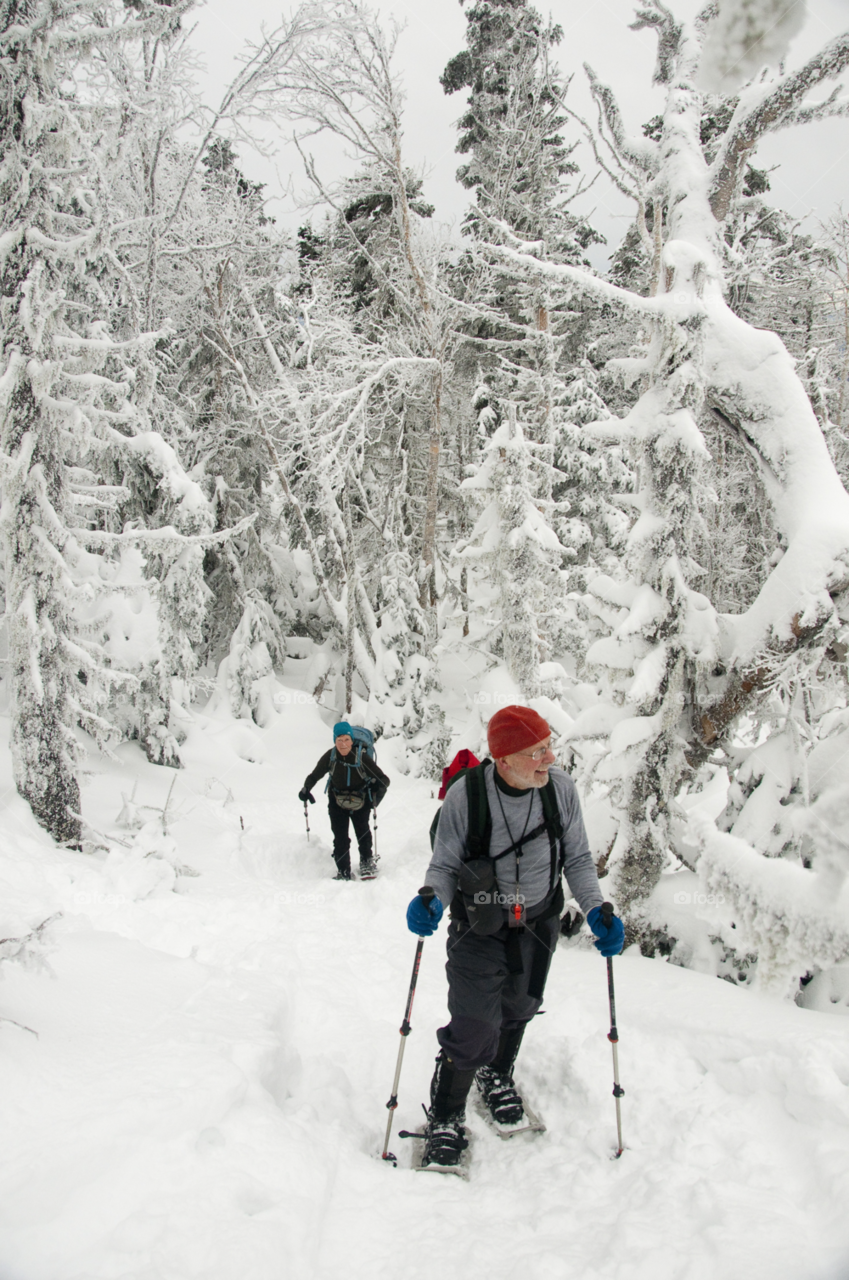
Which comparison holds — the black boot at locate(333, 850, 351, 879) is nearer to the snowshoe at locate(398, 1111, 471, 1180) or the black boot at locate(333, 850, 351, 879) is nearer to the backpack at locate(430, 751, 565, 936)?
the snowshoe at locate(398, 1111, 471, 1180)

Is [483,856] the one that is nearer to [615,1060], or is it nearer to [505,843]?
[505,843]

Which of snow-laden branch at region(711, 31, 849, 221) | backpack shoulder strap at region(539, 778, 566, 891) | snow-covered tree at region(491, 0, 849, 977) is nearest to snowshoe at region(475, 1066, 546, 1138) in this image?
backpack shoulder strap at region(539, 778, 566, 891)

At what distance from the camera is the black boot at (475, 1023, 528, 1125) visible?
3.52 m

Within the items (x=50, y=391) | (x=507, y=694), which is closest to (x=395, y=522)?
(x=507, y=694)

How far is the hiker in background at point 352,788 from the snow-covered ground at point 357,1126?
2591 mm

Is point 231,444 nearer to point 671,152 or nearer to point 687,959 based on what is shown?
point 671,152

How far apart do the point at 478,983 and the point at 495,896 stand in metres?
0.47

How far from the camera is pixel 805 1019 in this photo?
3.63 m

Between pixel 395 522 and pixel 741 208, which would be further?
pixel 395 522

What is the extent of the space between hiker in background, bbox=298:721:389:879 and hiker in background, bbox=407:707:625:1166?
4.57 m

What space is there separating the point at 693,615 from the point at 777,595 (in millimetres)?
735

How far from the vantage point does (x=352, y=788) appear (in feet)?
26.1

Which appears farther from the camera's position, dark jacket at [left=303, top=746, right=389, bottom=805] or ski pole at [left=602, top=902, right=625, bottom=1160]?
dark jacket at [left=303, top=746, right=389, bottom=805]

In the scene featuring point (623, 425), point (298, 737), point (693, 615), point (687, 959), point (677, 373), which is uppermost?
point (677, 373)
